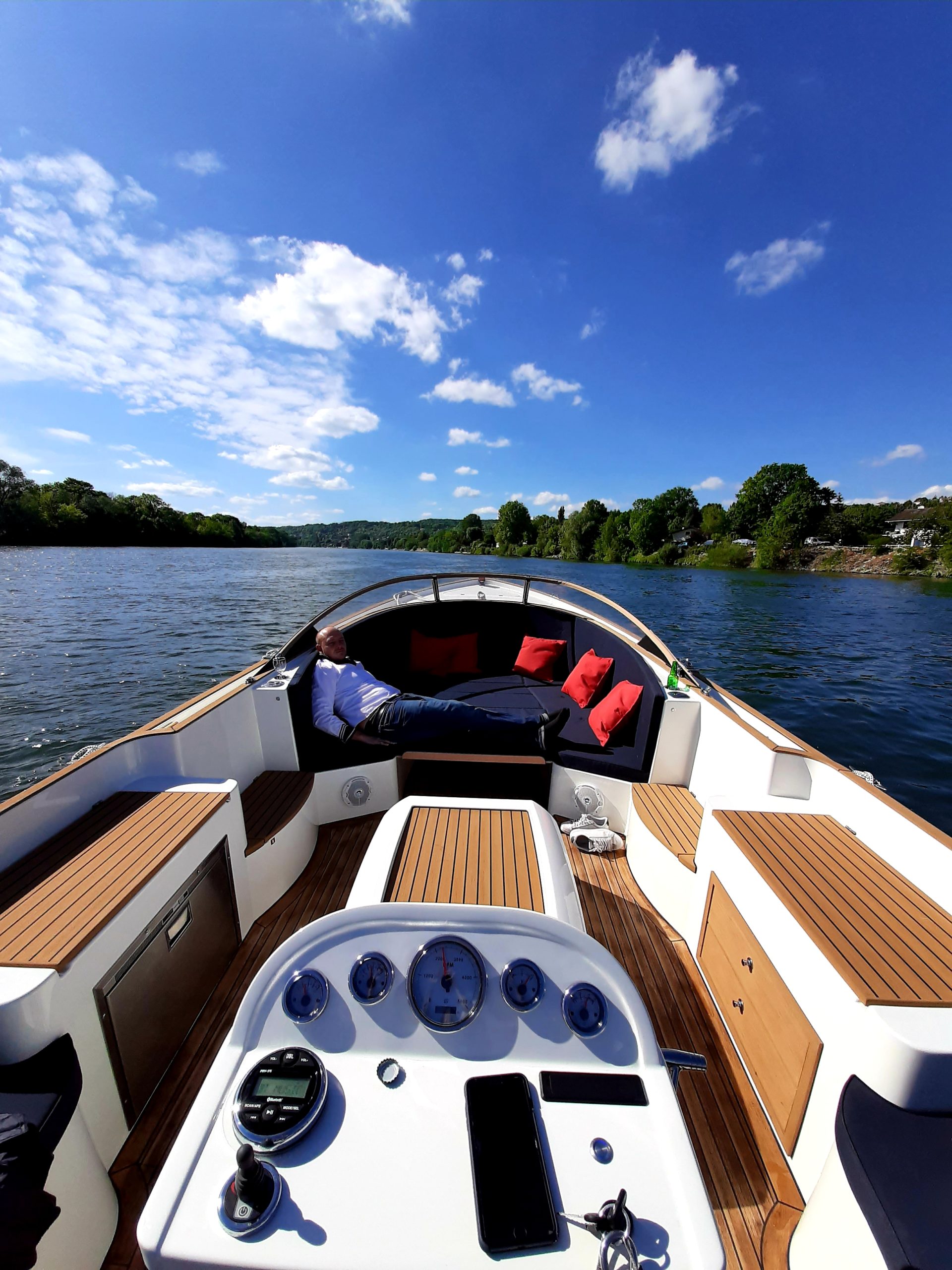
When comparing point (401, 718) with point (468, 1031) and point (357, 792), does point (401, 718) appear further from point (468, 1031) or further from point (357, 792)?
point (468, 1031)

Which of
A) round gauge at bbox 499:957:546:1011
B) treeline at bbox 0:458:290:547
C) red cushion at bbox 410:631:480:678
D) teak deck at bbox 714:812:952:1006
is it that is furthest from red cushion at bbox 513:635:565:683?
treeline at bbox 0:458:290:547

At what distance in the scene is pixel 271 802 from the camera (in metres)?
2.33

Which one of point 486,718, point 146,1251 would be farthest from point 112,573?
point 146,1251

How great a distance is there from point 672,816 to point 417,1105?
5.60 ft

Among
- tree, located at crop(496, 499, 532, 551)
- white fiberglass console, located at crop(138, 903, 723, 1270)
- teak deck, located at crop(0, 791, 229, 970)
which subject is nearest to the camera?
white fiberglass console, located at crop(138, 903, 723, 1270)

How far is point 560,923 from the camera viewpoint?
108cm

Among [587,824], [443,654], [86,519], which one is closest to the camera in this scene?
[587,824]

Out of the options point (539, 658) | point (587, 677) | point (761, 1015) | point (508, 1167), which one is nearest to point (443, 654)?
point (539, 658)

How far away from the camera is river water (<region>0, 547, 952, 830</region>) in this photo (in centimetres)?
525

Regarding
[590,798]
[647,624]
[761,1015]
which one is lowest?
[647,624]

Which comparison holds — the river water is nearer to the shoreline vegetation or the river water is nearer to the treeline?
the shoreline vegetation

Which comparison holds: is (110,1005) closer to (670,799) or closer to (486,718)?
(486,718)

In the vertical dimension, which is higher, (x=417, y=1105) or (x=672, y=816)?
(x=417, y=1105)

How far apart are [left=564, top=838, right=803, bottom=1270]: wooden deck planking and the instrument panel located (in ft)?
2.26
